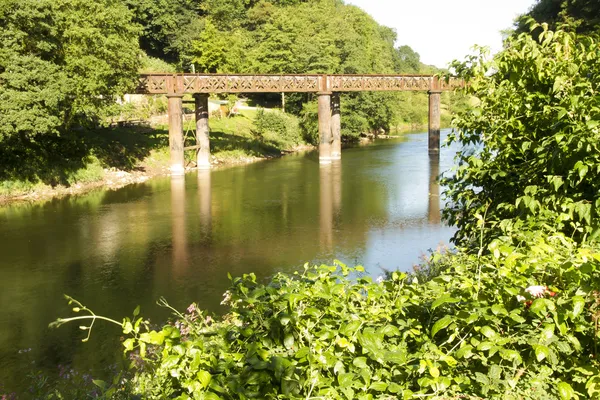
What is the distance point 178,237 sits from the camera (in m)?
18.9

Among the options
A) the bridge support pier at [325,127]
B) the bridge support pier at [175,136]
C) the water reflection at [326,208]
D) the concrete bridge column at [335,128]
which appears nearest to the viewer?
the water reflection at [326,208]

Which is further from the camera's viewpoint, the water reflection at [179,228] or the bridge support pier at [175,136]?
the bridge support pier at [175,136]

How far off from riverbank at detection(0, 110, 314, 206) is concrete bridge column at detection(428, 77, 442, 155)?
12.3 meters

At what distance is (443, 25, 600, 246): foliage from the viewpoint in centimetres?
489

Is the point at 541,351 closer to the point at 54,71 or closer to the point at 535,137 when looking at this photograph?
the point at 535,137

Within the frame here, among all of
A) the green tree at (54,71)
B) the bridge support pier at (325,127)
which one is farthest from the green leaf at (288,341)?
the bridge support pier at (325,127)

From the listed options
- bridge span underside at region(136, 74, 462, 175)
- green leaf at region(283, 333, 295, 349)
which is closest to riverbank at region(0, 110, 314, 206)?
bridge span underside at region(136, 74, 462, 175)

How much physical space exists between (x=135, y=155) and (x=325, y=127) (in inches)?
531

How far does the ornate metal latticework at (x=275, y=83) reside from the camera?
35750 millimetres

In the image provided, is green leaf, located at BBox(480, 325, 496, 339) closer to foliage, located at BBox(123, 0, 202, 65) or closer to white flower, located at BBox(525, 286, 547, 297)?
white flower, located at BBox(525, 286, 547, 297)

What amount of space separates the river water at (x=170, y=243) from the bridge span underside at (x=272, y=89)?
6434 millimetres

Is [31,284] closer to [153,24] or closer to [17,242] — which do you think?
[17,242]

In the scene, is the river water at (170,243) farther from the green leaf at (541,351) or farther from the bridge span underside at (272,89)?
the green leaf at (541,351)

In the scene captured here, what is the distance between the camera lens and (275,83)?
3984 cm
